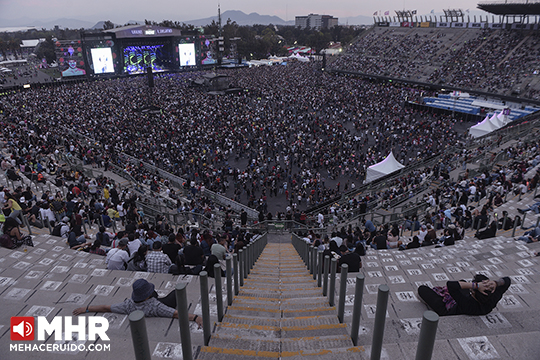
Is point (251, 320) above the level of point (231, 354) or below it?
below

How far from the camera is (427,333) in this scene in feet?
5.82

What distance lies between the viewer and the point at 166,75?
65312 millimetres

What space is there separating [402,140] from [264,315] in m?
28.1

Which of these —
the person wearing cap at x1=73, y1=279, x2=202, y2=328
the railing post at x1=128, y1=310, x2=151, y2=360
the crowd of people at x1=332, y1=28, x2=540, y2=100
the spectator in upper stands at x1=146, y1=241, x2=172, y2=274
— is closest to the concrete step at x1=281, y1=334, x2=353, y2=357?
the person wearing cap at x1=73, y1=279, x2=202, y2=328

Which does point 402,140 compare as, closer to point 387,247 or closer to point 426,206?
point 426,206

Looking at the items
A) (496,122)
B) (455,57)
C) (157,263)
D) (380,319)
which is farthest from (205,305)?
(455,57)

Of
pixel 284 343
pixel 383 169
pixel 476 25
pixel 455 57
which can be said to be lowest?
pixel 383 169

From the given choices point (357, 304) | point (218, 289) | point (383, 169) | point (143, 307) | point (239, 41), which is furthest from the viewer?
point (239, 41)

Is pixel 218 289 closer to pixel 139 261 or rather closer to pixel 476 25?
pixel 139 261

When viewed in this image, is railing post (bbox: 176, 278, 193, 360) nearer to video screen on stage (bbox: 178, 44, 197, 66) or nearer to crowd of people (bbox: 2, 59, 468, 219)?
crowd of people (bbox: 2, 59, 468, 219)

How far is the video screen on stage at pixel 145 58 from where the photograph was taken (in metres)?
62.2

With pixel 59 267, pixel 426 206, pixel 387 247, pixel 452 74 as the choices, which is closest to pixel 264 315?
pixel 59 267

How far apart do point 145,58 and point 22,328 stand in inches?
2790

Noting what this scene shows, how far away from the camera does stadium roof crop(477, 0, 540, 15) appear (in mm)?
45344
